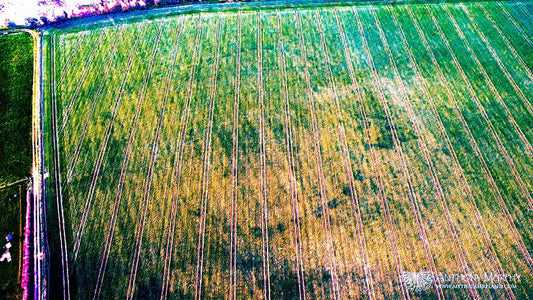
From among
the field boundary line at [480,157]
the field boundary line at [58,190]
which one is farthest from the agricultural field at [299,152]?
the field boundary line at [58,190]

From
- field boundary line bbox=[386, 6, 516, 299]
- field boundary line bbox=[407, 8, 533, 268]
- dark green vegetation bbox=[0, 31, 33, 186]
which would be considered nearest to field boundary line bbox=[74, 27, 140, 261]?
dark green vegetation bbox=[0, 31, 33, 186]

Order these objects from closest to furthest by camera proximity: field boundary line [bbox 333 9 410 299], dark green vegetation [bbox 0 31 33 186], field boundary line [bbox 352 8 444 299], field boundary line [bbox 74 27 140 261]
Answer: field boundary line [bbox 352 8 444 299] → field boundary line [bbox 333 9 410 299] → field boundary line [bbox 74 27 140 261] → dark green vegetation [bbox 0 31 33 186]

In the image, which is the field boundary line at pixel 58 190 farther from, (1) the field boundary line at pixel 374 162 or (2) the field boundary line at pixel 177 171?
(1) the field boundary line at pixel 374 162

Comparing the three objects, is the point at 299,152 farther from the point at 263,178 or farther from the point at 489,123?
the point at 489,123

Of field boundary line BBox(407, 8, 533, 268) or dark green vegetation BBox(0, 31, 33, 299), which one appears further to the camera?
field boundary line BBox(407, 8, 533, 268)

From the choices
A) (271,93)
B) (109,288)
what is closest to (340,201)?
(271,93)

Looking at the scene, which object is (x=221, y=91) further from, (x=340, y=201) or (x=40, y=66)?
(x=40, y=66)

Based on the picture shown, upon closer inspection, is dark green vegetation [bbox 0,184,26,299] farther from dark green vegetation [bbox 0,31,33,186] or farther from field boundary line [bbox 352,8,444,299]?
field boundary line [bbox 352,8,444,299]
